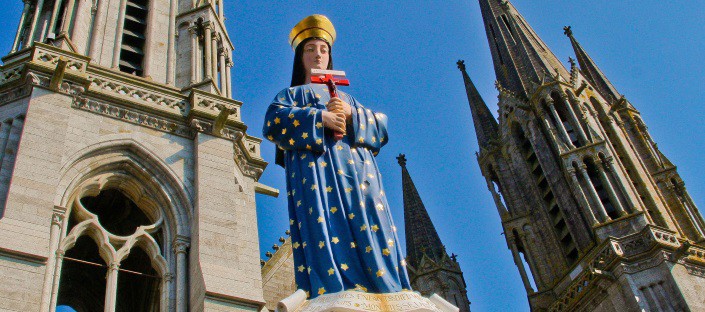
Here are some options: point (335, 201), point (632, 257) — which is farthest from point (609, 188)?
point (335, 201)

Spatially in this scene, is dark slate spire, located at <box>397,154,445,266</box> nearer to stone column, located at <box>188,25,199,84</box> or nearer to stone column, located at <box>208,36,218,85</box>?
stone column, located at <box>208,36,218,85</box>

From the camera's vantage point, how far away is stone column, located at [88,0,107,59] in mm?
17156

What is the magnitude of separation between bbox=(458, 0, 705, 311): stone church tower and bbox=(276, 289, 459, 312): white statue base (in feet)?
54.4

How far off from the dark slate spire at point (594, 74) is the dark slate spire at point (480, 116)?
4.31 m

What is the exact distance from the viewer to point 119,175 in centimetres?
1422

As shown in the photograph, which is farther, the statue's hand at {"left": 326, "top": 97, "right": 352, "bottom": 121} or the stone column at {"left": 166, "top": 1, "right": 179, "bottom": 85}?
the stone column at {"left": 166, "top": 1, "right": 179, "bottom": 85}

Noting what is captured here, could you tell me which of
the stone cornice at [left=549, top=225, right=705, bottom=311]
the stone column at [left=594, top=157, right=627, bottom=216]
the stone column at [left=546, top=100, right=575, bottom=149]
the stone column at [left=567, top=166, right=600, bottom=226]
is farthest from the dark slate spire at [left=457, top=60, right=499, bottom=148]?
the stone cornice at [left=549, top=225, right=705, bottom=311]

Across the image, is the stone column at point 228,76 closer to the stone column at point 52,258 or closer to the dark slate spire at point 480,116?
the stone column at point 52,258

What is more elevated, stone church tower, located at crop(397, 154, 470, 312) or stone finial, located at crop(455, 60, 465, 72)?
stone finial, located at crop(455, 60, 465, 72)

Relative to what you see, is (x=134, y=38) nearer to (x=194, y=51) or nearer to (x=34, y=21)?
(x=194, y=51)

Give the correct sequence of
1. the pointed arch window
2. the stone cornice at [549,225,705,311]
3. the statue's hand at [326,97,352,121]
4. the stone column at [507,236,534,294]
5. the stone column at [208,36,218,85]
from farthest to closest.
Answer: the stone column at [507,236,534,294] < the pointed arch window < the stone cornice at [549,225,705,311] < the stone column at [208,36,218,85] < the statue's hand at [326,97,352,121]

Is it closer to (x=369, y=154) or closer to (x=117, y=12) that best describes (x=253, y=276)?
(x=369, y=154)

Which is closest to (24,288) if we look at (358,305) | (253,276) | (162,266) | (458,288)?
(162,266)

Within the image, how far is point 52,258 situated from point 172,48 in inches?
283
